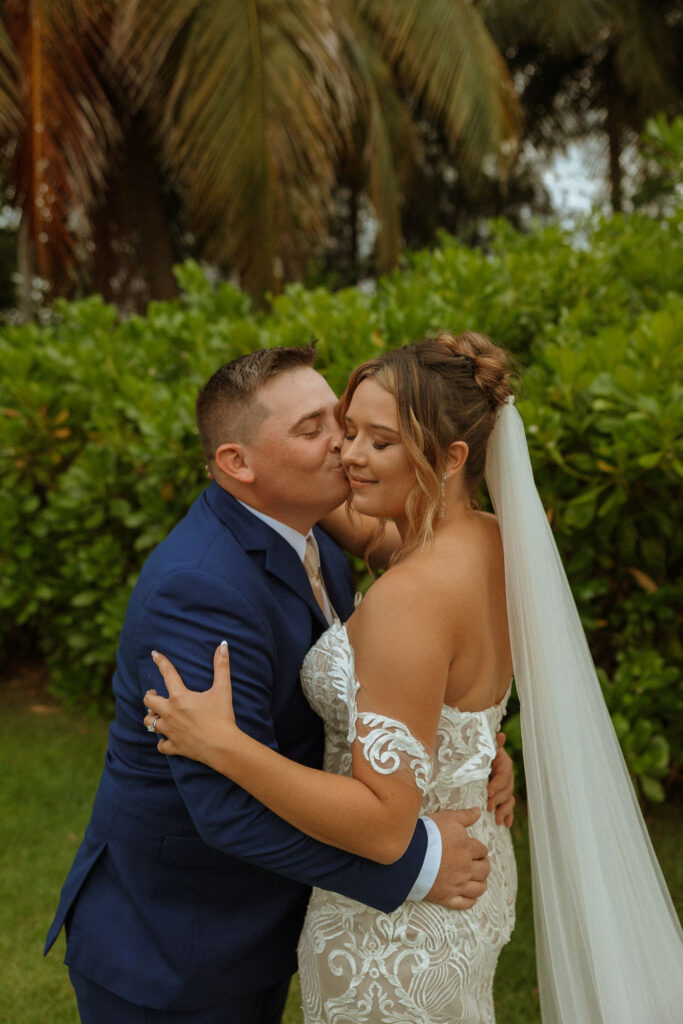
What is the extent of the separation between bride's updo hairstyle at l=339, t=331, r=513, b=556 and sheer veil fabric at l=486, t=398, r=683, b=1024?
0.09 metres

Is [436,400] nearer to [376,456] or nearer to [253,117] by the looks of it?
[376,456]

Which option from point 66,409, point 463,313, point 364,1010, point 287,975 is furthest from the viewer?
point 66,409

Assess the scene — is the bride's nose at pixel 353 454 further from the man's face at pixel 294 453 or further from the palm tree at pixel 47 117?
the palm tree at pixel 47 117

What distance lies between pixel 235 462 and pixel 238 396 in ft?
0.53

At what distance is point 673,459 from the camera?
320 cm

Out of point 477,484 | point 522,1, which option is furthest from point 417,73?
point 477,484

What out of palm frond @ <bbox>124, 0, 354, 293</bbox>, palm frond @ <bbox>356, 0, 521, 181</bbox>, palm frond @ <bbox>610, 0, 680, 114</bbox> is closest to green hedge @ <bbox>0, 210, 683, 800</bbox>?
palm frond @ <bbox>124, 0, 354, 293</bbox>

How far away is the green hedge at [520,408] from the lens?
3424 mm

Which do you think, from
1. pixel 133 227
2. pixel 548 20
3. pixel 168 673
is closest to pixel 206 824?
pixel 168 673

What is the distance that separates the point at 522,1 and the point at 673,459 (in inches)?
571

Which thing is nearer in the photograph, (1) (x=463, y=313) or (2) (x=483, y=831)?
(2) (x=483, y=831)

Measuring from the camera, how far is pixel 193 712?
1.72 meters

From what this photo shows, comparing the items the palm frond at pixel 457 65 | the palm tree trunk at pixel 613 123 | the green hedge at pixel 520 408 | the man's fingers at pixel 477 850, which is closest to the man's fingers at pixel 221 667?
the man's fingers at pixel 477 850

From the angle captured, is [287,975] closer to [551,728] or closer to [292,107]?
[551,728]
